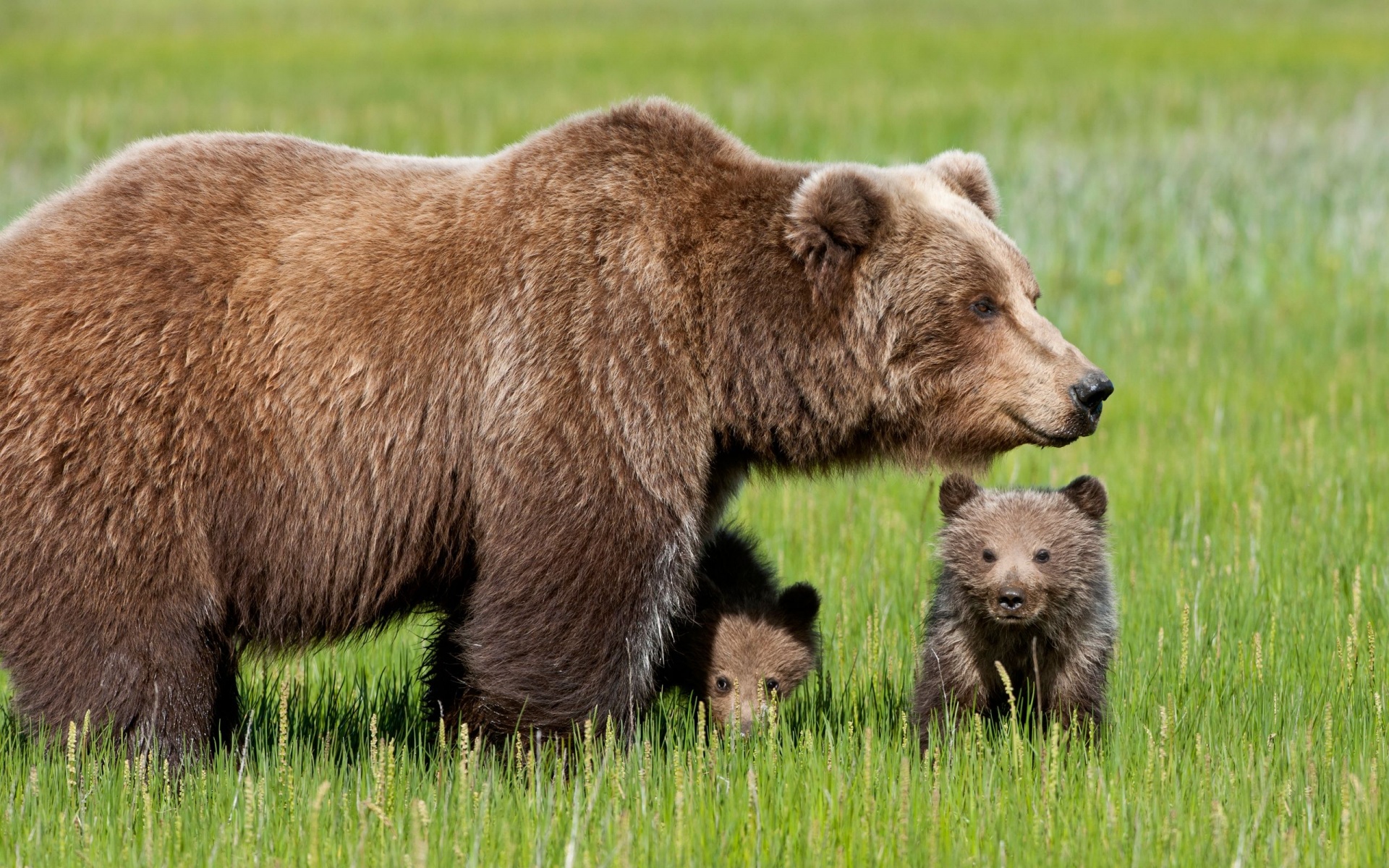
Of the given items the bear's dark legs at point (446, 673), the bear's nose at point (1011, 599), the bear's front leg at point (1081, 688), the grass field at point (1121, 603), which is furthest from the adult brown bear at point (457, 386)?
the bear's front leg at point (1081, 688)

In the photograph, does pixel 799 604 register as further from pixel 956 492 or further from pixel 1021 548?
pixel 1021 548

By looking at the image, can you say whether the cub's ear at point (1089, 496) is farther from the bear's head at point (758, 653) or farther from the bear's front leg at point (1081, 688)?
the bear's head at point (758, 653)

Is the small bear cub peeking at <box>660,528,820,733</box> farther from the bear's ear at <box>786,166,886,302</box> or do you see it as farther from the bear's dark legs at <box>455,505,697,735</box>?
the bear's ear at <box>786,166,886,302</box>

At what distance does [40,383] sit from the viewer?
15.4 feet

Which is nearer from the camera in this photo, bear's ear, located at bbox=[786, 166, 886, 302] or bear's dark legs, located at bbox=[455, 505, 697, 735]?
bear's dark legs, located at bbox=[455, 505, 697, 735]

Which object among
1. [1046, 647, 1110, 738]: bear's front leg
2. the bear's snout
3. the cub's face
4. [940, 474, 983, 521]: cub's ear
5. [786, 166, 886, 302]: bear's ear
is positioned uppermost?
[786, 166, 886, 302]: bear's ear

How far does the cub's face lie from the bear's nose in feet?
3.57

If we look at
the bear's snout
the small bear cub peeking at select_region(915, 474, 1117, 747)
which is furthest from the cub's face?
the bear's snout

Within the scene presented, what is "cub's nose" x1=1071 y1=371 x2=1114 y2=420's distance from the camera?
196 inches

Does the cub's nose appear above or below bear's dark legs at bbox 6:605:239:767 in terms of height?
above

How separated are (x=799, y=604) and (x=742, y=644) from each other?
27 centimetres

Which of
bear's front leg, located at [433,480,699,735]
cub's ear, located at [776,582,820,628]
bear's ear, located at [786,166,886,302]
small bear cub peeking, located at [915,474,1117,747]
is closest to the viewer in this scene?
bear's front leg, located at [433,480,699,735]

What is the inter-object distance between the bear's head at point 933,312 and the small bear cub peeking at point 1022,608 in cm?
28

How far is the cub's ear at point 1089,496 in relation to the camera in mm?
5438
